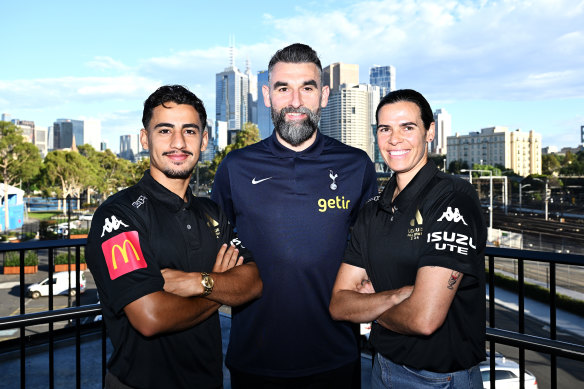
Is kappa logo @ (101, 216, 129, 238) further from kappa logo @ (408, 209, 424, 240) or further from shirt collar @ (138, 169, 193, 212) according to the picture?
kappa logo @ (408, 209, 424, 240)

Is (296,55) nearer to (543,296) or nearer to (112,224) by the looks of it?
(112,224)

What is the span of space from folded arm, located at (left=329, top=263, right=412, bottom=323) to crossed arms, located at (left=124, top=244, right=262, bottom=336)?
1.64ft

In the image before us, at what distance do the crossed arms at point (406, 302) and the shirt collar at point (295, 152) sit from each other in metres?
0.91

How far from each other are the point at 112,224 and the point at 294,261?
1.13 metres

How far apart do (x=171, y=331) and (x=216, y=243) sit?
0.60 m

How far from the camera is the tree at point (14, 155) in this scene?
4194cm

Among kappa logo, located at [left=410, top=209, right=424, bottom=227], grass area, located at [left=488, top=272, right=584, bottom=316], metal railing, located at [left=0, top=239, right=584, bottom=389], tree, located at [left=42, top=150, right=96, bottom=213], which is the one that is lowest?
grass area, located at [left=488, top=272, right=584, bottom=316]

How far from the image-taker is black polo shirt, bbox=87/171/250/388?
7.15ft

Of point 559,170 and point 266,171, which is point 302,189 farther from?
point 559,170

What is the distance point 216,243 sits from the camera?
104 inches

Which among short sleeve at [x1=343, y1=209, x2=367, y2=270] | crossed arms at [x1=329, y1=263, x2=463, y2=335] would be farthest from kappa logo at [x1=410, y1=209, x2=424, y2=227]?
short sleeve at [x1=343, y1=209, x2=367, y2=270]

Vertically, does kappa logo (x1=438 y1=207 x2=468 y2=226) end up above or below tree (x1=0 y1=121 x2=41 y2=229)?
below

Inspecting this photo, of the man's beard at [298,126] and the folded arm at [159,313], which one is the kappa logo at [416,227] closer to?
the man's beard at [298,126]

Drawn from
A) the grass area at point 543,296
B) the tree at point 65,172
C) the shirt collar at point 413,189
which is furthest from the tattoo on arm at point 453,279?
the tree at point 65,172
